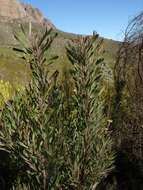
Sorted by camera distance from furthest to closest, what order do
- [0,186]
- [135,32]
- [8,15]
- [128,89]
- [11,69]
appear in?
[8,15] → [11,69] → [128,89] → [135,32] → [0,186]

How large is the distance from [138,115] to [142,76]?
78cm

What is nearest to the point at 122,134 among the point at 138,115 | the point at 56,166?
the point at 138,115

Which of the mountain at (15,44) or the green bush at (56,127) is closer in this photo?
the green bush at (56,127)

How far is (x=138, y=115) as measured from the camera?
7055mm

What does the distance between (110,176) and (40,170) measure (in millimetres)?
3384

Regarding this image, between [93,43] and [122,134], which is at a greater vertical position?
[93,43]

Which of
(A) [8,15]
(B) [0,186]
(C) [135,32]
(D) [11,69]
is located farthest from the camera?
(A) [8,15]

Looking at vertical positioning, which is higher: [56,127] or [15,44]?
[15,44]

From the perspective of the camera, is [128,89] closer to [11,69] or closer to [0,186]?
[0,186]

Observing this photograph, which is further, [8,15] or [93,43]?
[8,15]

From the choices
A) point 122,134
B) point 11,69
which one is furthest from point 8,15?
point 122,134

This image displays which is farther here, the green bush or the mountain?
the mountain

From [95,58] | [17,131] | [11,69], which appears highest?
[95,58]

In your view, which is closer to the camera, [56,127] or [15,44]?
[15,44]
